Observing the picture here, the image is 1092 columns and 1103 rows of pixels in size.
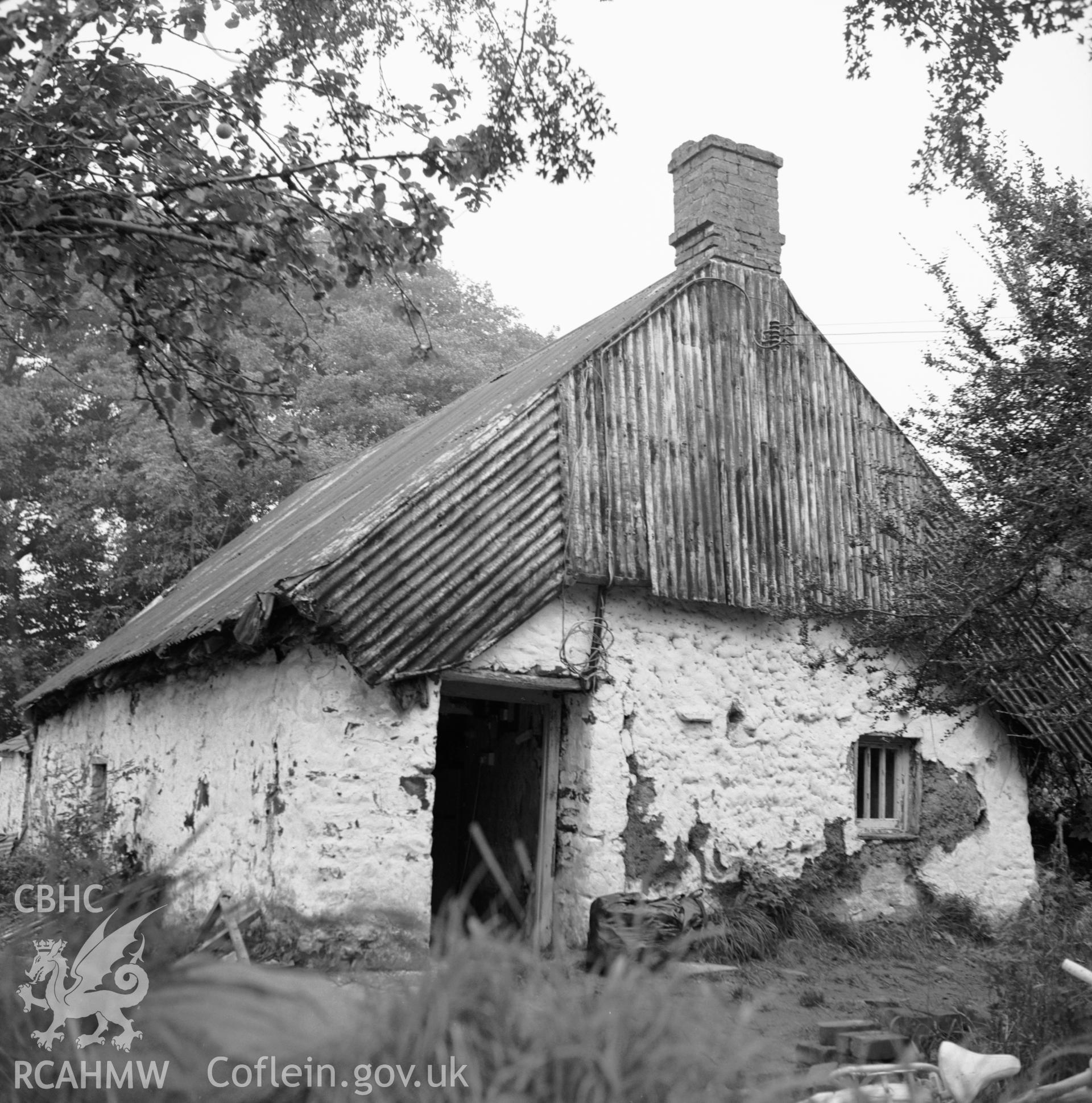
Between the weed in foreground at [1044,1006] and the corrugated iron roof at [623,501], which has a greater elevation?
the corrugated iron roof at [623,501]

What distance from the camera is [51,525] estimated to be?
26828 mm

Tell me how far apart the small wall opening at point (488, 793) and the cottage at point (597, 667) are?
1.7 inches

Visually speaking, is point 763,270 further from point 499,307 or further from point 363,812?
point 499,307

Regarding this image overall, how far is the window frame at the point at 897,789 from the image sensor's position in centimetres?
1098

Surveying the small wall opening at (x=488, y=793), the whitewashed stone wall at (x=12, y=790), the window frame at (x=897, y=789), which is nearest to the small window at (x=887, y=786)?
the window frame at (x=897, y=789)

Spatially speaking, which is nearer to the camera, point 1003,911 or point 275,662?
point 275,662

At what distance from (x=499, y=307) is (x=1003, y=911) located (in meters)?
26.9

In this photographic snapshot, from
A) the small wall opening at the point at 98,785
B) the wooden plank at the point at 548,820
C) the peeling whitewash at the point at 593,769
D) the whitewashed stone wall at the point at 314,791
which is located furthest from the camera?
the small wall opening at the point at 98,785

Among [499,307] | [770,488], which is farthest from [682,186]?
[499,307]

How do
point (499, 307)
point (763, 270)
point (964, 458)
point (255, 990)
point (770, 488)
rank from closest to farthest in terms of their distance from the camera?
1. point (255, 990)
2. point (964, 458)
3. point (770, 488)
4. point (763, 270)
5. point (499, 307)

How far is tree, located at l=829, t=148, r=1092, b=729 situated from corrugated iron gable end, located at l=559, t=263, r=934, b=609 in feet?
3.35

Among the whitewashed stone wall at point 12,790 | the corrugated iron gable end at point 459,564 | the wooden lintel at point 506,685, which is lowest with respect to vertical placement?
the whitewashed stone wall at point 12,790

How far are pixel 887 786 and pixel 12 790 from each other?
16.7 meters

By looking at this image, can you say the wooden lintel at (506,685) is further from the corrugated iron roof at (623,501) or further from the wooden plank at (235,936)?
the wooden plank at (235,936)
